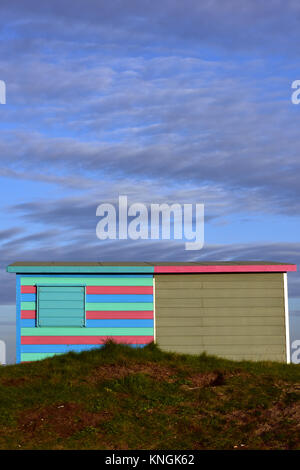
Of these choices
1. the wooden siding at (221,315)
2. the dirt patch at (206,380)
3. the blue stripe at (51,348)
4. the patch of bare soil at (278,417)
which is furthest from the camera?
the wooden siding at (221,315)

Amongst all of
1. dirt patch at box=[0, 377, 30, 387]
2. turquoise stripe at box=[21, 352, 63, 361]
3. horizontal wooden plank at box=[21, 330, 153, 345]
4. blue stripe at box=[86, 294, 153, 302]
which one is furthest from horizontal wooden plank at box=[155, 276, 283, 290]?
dirt patch at box=[0, 377, 30, 387]

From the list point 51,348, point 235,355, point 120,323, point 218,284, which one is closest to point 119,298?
point 120,323

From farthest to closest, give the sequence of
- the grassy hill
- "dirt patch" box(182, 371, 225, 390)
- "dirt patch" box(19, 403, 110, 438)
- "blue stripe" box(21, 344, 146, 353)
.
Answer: "blue stripe" box(21, 344, 146, 353) → "dirt patch" box(182, 371, 225, 390) → "dirt patch" box(19, 403, 110, 438) → the grassy hill

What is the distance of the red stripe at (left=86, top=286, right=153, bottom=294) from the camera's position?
67.8ft

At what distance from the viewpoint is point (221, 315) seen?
2100cm

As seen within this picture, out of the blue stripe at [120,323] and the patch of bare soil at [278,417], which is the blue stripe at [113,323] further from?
the patch of bare soil at [278,417]

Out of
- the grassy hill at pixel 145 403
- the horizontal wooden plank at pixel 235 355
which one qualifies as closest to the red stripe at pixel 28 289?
the grassy hill at pixel 145 403

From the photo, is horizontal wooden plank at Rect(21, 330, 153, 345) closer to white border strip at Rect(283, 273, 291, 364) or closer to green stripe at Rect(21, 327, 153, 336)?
green stripe at Rect(21, 327, 153, 336)

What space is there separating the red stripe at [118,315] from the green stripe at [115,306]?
0.47 ft

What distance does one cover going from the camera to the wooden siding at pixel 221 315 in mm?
20828

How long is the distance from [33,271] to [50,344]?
2666mm

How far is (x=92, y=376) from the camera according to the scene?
15.9 meters

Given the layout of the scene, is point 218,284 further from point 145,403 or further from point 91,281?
point 145,403
